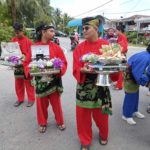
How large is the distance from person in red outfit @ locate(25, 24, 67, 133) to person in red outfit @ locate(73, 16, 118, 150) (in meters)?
0.64

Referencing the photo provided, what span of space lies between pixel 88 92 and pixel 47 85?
2.84 feet

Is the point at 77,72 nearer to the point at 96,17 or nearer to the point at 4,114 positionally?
the point at 96,17

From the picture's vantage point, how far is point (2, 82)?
28.5ft

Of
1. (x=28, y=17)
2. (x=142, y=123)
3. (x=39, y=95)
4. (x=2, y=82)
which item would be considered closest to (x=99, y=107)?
(x=39, y=95)

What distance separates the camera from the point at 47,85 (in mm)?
4426

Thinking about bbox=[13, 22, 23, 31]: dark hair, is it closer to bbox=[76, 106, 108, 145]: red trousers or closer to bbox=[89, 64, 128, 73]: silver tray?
bbox=[76, 106, 108, 145]: red trousers

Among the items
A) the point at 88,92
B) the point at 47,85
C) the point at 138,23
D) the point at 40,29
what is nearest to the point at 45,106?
the point at 47,85

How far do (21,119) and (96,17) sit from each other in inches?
103

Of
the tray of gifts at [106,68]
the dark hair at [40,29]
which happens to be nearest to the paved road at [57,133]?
the tray of gifts at [106,68]

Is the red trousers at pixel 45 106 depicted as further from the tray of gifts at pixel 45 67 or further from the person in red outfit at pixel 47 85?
the tray of gifts at pixel 45 67

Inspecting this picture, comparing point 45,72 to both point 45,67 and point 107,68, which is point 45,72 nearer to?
point 45,67

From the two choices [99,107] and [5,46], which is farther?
[5,46]

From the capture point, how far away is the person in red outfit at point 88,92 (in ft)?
12.1

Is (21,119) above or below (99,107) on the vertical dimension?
below
